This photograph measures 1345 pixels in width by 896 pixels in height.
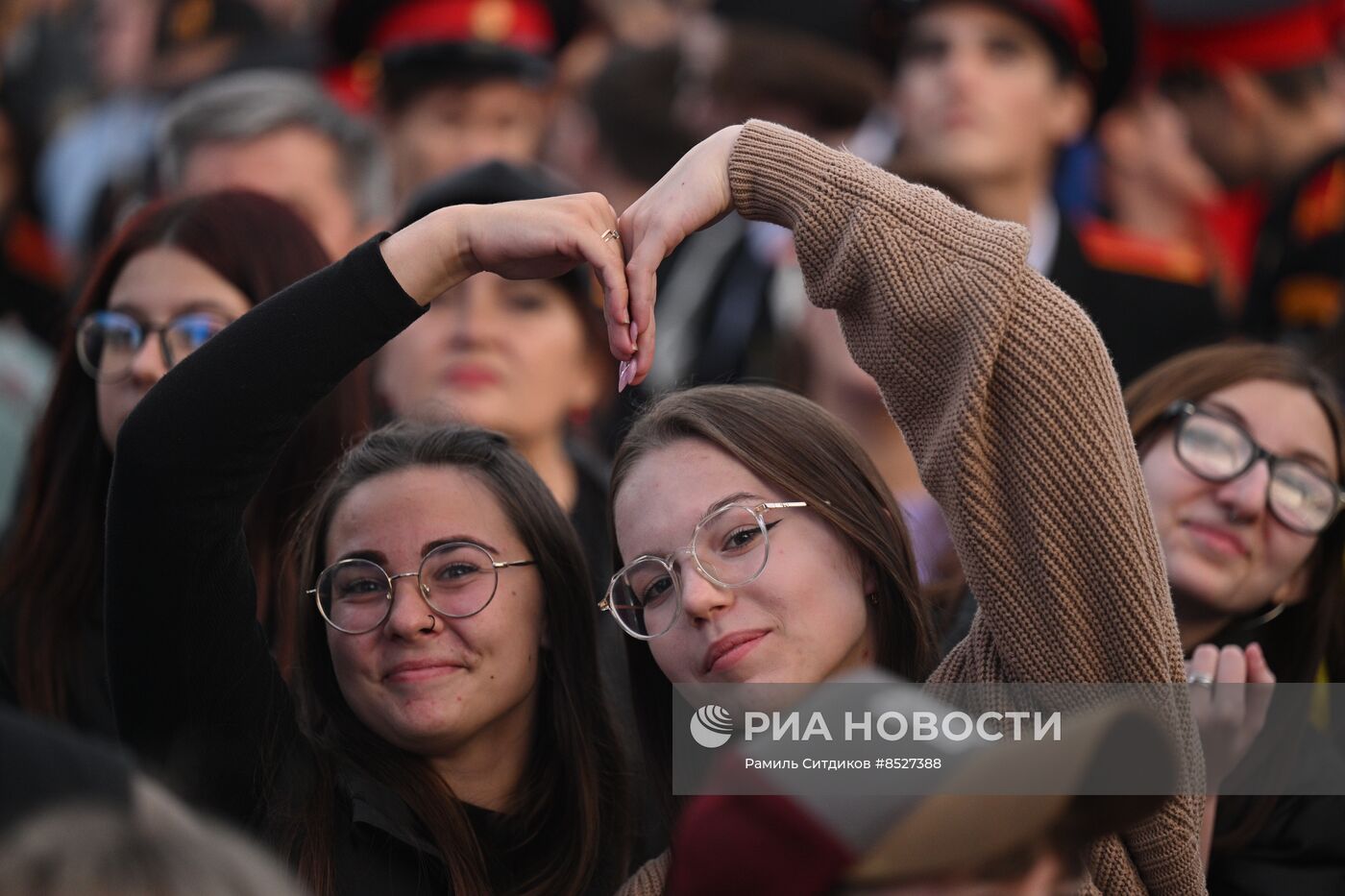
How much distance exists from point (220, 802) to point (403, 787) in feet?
0.96

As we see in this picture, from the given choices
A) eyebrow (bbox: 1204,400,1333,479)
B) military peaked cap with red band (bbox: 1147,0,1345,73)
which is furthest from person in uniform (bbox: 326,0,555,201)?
eyebrow (bbox: 1204,400,1333,479)

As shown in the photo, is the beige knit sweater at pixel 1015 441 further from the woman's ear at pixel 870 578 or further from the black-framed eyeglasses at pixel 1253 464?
the black-framed eyeglasses at pixel 1253 464

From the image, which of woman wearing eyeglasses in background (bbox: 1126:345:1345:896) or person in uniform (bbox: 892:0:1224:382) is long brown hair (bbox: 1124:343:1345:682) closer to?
woman wearing eyeglasses in background (bbox: 1126:345:1345:896)

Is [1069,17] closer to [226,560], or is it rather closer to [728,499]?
[728,499]

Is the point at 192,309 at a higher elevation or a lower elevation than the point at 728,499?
higher

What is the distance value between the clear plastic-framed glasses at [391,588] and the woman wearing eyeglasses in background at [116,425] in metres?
0.38

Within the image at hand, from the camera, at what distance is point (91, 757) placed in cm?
182

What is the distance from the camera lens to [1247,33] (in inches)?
239

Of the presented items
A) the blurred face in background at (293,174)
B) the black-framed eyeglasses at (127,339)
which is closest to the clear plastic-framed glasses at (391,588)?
the black-framed eyeglasses at (127,339)

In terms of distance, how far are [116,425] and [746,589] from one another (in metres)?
1.41

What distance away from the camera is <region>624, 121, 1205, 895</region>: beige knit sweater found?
248 cm

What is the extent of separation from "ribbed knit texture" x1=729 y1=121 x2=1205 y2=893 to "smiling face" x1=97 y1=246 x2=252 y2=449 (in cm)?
135

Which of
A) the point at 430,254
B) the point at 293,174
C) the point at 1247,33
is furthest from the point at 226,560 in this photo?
the point at 1247,33

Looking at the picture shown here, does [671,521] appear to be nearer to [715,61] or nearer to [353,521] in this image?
[353,521]
